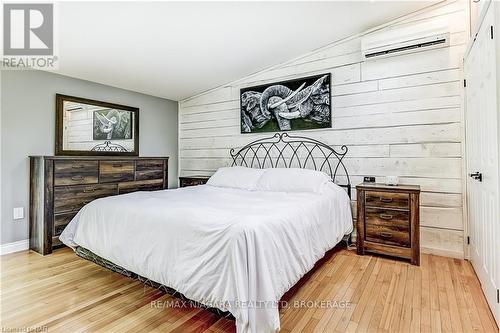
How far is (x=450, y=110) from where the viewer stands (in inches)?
109

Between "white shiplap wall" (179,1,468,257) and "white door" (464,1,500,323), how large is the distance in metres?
0.25

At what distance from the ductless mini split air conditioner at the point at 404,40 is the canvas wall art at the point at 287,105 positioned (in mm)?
567

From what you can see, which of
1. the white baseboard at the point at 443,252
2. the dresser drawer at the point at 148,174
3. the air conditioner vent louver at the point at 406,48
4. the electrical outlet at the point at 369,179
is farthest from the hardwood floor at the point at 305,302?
the air conditioner vent louver at the point at 406,48

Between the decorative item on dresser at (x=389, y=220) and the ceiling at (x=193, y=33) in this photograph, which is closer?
the ceiling at (x=193, y=33)

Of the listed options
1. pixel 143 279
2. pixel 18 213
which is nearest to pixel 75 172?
pixel 18 213

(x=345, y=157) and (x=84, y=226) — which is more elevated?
(x=345, y=157)

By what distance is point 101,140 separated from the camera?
3.86m

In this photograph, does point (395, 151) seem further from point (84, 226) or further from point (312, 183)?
point (84, 226)

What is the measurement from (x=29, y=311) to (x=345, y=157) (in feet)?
10.6

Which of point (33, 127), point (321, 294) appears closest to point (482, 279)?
point (321, 294)

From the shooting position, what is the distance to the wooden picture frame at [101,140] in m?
3.38

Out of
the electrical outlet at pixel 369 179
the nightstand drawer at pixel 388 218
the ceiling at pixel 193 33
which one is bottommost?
the nightstand drawer at pixel 388 218

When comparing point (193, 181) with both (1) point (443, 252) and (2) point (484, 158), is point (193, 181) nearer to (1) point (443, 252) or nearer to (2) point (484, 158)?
(1) point (443, 252)

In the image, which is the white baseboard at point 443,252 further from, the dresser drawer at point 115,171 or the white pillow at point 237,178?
the dresser drawer at point 115,171
